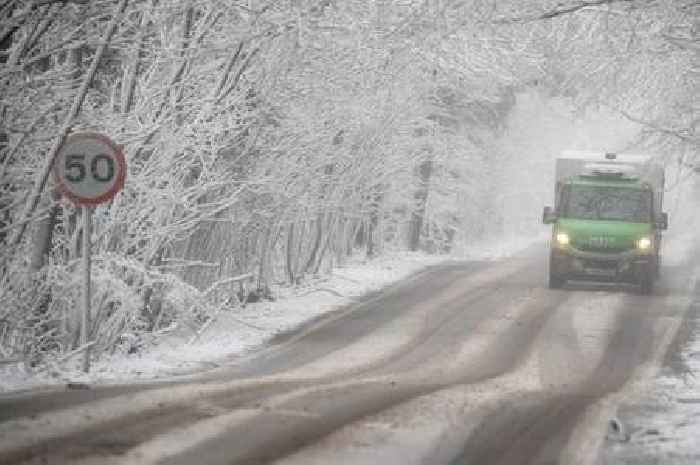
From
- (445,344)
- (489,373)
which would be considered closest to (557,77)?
(445,344)

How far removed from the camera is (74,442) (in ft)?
31.8

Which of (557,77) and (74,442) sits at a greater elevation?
(557,77)

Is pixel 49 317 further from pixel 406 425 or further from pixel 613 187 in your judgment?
pixel 613 187

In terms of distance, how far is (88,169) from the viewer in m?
13.4

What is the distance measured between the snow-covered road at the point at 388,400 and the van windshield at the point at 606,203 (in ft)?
16.1

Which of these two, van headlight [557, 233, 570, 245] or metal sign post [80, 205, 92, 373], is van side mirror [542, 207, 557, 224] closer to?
van headlight [557, 233, 570, 245]

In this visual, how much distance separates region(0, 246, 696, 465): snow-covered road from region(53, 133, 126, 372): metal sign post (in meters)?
2.01

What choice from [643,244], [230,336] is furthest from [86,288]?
[643,244]

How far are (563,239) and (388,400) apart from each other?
1518 centimetres

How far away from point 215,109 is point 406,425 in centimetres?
665

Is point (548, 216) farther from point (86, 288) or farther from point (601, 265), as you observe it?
point (86, 288)

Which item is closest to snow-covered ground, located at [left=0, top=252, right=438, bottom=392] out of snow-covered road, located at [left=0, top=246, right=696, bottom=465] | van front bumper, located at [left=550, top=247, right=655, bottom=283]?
snow-covered road, located at [left=0, top=246, right=696, bottom=465]

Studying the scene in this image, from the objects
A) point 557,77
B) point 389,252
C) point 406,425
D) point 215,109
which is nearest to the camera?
point 406,425

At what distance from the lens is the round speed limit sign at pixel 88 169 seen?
525 inches
